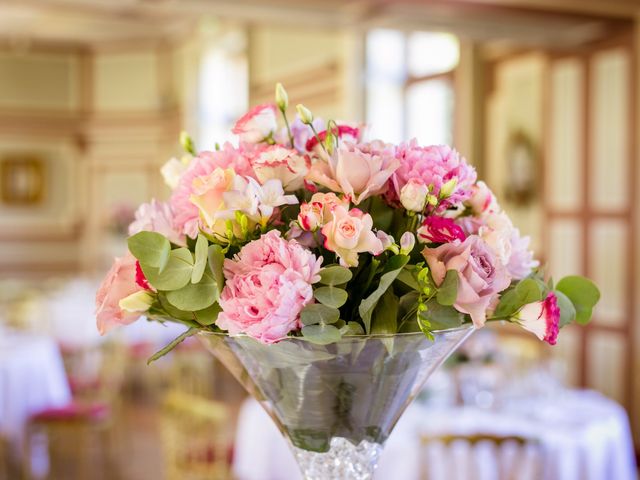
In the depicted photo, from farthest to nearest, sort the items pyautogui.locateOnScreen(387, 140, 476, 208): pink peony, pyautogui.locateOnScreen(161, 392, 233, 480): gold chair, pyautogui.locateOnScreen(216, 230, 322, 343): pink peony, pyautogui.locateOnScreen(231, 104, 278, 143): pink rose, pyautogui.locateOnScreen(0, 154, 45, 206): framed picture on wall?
1. pyautogui.locateOnScreen(0, 154, 45, 206): framed picture on wall
2. pyautogui.locateOnScreen(161, 392, 233, 480): gold chair
3. pyautogui.locateOnScreen(231, 104, 278, 143): pink rose
4. pyautogui.locateOnScreen(387, 140, 476, 208): pink peony
5. pyautogui.locateOnScreen(216, 230, 322, 343): pink peony

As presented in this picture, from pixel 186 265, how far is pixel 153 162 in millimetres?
11360

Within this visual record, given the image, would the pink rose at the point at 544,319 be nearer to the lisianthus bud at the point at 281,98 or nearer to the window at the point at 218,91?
the lisianthus bud at the point at 281,98

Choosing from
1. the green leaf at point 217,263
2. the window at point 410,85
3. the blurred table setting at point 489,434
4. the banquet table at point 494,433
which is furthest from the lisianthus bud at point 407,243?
the window at point 410,85

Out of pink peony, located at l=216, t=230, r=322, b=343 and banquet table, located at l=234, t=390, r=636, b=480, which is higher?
pink peony, located at l=216, t=230, r=322, b=343

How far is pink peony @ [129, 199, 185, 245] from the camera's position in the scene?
1127 mm

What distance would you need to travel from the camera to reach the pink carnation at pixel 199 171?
112 cm

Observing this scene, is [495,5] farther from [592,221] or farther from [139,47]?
[139,47]

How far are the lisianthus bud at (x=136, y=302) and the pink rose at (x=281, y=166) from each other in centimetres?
20

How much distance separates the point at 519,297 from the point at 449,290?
5.6 inches

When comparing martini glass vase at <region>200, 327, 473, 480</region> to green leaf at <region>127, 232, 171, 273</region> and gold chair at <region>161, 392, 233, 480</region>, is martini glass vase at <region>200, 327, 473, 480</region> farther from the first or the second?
gold chair at <region>161, 392, 233, 480</region>

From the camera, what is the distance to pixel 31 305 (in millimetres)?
6633

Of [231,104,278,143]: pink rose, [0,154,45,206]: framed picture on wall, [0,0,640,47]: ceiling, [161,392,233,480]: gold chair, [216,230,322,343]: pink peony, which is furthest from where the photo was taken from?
[0,154,45,206]: framed picture on wall

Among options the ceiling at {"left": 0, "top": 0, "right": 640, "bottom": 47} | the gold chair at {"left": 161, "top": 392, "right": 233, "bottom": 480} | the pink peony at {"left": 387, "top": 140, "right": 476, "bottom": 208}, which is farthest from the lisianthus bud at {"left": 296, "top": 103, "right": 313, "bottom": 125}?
the ceiling at {"left": 0, "top": 0, "right": 640, "bottom": 47}

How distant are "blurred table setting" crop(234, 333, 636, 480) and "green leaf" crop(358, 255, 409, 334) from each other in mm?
2239
